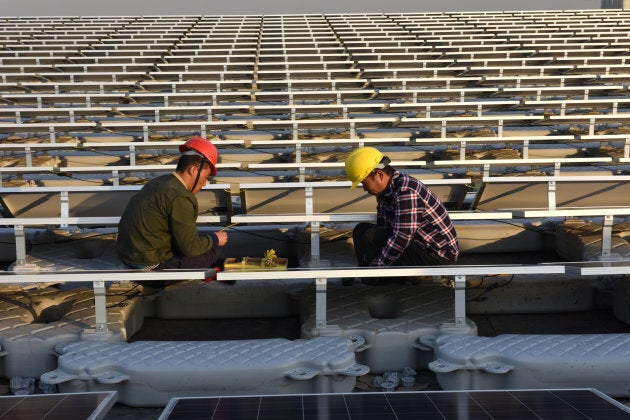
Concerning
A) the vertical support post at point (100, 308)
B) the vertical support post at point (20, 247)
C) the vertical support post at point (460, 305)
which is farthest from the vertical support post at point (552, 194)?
the vertical support post at point (20, 247)

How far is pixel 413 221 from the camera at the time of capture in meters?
3.99

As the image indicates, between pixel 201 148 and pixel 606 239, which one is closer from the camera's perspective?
pixel 201 148

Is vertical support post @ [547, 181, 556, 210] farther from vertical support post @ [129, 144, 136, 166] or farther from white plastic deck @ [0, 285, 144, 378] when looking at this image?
vertical support post @ [129, 144, 136, 166]

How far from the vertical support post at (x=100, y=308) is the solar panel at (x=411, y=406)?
4.45 feet

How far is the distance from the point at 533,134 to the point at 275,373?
692cm

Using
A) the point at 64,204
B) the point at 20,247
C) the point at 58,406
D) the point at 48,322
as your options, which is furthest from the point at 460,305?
the point at 20,247

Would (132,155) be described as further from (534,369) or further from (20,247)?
(534,369)

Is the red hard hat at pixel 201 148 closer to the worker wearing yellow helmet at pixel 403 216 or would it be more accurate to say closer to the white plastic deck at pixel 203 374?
the worker wearing yellow helmet at pixel 403 216

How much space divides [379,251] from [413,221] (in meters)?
0.39

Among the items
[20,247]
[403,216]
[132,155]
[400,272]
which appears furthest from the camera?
[132,155]

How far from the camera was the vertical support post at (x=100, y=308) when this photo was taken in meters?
3.65

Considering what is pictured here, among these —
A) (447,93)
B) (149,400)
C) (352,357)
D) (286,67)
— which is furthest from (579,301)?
(286,67)

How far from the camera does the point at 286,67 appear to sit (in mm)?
13023

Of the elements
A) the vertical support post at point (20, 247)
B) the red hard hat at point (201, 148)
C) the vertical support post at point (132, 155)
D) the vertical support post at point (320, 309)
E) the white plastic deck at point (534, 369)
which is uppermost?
the red hard hat at point (201, 148)
